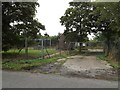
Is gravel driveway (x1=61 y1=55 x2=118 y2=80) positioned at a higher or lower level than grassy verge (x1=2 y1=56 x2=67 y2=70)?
lower

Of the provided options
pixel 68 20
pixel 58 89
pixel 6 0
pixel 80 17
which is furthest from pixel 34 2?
Result: pixel 58 89

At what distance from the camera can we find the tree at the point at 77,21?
61.8ft

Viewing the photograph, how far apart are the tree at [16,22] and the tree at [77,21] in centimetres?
714

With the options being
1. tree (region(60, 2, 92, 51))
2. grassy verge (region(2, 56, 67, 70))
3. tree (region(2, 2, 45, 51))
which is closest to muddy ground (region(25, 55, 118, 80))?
grassy verge (region(2, 56, 67, 70))

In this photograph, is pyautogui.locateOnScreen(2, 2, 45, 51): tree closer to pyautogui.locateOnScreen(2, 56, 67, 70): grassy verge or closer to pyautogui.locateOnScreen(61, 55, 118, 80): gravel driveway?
pyautogui.locateOnScreen(2, 56, 67, 70): grassy verge

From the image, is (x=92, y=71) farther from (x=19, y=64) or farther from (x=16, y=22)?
(x=16, y=22)

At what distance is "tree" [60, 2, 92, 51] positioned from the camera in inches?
741

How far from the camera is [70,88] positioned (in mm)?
3801

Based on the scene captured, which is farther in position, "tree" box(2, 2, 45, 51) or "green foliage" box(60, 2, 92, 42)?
"green foliage" box(60, 2, 92, 42)

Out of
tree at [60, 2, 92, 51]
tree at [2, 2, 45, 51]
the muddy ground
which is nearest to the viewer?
the muddy ground

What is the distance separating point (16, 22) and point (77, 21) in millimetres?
10391

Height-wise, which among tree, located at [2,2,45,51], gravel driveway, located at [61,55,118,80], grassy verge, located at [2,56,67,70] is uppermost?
tree, located at [2,2,45,51]

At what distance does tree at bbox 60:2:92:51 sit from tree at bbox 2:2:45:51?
7.14 metres

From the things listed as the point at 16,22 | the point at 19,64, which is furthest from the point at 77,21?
the point at 19,64
